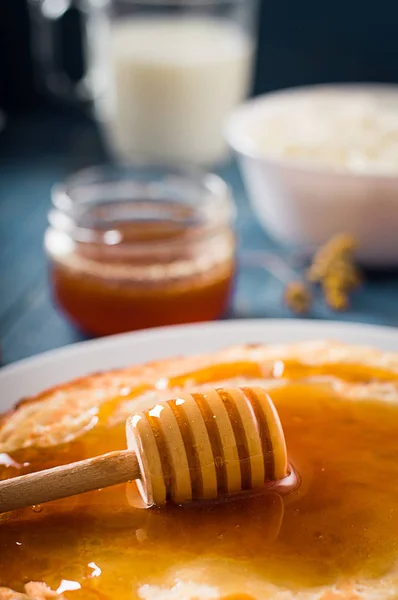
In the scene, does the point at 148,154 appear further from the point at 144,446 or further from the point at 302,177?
the point at 144,446

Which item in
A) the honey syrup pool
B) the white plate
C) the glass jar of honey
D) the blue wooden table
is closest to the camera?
the honey syrup pool

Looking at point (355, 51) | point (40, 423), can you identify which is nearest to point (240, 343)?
point (40, 423)

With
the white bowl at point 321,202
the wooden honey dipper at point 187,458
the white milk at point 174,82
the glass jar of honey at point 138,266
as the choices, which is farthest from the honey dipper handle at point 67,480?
the white milk at point 174,82

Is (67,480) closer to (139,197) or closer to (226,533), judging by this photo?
(226,533)

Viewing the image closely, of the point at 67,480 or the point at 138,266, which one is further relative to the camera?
the point at 138,266

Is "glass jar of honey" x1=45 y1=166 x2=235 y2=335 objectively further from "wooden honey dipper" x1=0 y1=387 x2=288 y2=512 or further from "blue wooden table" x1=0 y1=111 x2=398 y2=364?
"wooden honey dipper" x1=0 y1=387 x2=288 y2=512

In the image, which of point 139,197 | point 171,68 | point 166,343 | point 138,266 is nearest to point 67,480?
point 166,343

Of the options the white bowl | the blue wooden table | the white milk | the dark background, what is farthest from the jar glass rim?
the dark background
